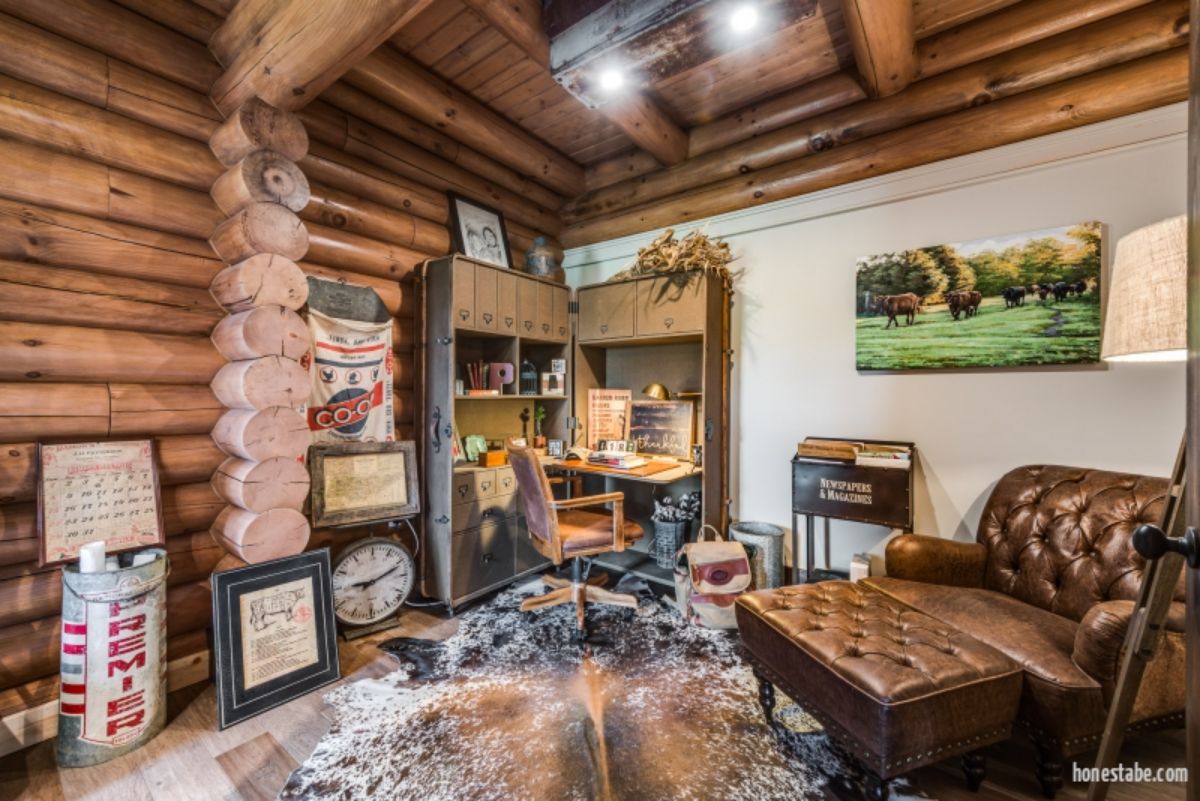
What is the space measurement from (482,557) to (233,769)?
1.55m

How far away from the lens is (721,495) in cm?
337

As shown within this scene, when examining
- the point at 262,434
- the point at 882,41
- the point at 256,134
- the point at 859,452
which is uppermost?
the point at 882,41

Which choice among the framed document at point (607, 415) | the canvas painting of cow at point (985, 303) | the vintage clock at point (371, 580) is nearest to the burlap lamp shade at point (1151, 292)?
the canvas painting of cow at point (985, 303)

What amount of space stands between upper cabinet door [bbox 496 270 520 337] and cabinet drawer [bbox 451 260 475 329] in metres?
0.23

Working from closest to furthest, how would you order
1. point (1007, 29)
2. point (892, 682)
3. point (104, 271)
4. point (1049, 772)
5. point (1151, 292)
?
point (1151, 292)
point (892, 682)
point (1049, 772)
point (104, 271)
point (1007, 29)

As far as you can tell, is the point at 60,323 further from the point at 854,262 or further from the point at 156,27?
the point at 854,262

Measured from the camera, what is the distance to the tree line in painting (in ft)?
7.80

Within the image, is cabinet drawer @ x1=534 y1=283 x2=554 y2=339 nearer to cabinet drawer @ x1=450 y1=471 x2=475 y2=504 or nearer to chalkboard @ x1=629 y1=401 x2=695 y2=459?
chalkboard @ x1=629 y1=401 x2=695 y2=459

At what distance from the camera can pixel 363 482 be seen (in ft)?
9.28

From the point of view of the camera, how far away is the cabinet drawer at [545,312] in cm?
359

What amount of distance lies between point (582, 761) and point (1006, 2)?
3804 millimetres

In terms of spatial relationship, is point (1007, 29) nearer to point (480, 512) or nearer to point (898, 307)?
point (898, 307)

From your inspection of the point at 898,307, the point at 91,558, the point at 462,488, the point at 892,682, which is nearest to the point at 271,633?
the point at 91,558

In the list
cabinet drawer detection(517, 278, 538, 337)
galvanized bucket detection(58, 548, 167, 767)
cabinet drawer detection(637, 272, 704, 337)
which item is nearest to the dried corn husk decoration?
cabinet drawer detection(637, 272, 704, 337)
